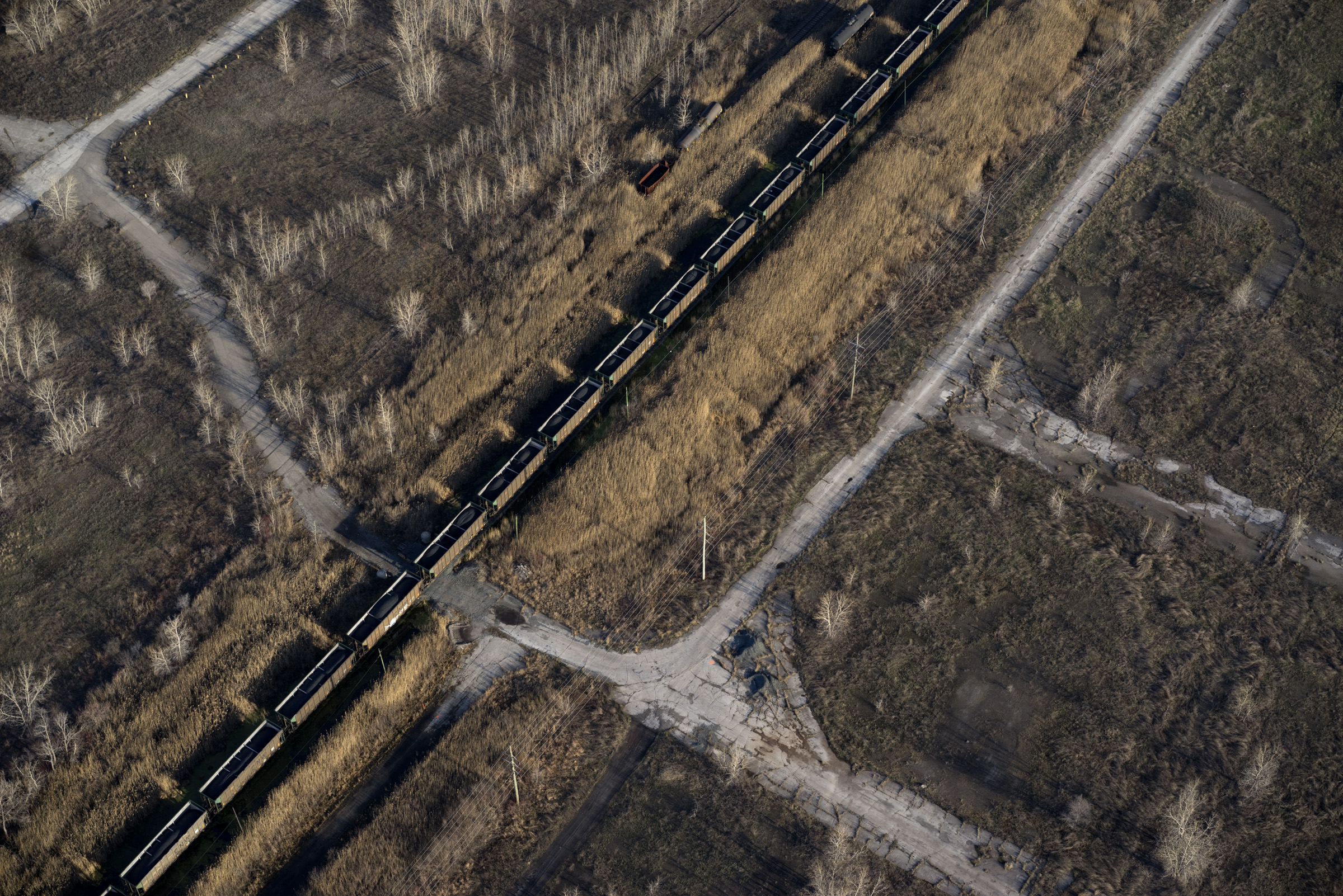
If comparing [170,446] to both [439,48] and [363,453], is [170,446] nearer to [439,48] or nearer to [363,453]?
[363,453]

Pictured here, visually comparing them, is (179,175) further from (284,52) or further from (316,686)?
(316,686)

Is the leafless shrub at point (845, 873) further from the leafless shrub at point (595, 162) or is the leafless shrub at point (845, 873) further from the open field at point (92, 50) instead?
the open field at point (92, 50)

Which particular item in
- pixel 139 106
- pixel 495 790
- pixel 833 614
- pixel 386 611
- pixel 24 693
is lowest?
pixel 495 790

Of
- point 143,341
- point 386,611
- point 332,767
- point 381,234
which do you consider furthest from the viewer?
point 381,234

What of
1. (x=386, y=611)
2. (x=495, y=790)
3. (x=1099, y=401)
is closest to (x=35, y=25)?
(x=386, y=611)

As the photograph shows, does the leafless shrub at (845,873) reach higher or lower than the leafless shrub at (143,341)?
lower

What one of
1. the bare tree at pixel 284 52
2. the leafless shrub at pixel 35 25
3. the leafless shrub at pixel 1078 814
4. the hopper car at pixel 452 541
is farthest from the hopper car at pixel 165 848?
the leafless shrub at pixel 35 25
